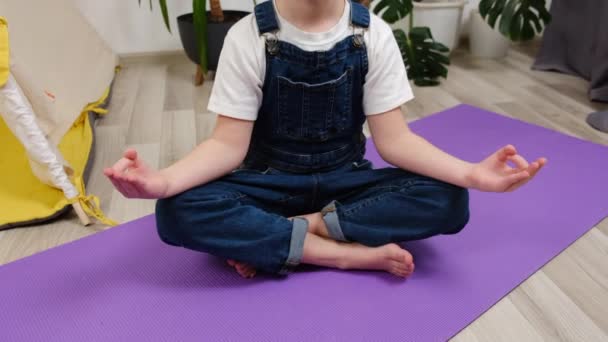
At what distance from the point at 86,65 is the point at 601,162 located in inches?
58.9

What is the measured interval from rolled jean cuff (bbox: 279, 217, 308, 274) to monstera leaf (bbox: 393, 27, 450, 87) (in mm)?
1177

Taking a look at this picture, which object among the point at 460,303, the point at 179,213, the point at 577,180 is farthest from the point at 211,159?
the point at 577,180

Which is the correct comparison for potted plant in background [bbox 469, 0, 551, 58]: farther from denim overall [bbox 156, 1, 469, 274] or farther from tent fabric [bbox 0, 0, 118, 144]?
tent fabric [bbox 0, 0, 118, 144]

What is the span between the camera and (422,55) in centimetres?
180

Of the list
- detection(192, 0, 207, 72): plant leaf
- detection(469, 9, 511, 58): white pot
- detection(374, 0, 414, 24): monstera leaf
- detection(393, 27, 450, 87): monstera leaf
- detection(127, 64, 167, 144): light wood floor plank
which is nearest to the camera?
detection(127, 64, 167, 144): light wood floor plank

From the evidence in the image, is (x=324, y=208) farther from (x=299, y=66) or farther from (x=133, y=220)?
(x=133, y=220)

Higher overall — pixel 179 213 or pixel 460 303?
pixel 179 213

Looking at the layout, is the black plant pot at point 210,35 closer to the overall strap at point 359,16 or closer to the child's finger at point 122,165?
the overall strap at point 359,16

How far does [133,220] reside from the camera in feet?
3.14

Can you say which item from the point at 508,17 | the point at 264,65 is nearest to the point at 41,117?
the point at 264,65

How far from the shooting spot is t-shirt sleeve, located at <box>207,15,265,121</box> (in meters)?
0.71

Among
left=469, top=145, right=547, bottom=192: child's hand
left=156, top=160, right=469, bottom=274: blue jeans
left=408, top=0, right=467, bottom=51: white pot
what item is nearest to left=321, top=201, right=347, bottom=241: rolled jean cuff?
left=156, top=160, right=469, bottom=274: blue jeans

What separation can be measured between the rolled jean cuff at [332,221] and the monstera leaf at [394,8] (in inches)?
44.2

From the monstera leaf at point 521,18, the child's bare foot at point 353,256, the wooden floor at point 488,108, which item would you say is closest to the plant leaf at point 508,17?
the monstera leaf at point 521,18
